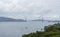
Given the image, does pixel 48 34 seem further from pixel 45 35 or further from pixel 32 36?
pixel 32 36

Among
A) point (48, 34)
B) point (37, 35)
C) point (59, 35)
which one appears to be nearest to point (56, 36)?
point (59, 35)

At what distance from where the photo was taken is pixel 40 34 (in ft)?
65.8

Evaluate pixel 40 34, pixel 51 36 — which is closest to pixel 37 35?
pixel 40 34

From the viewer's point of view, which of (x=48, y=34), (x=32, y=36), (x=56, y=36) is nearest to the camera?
(x=56, y=36)

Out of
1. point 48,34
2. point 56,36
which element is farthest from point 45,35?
point 56,36

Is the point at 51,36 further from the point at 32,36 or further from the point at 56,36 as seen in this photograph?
the point at 32,36

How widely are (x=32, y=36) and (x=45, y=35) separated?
202 cm

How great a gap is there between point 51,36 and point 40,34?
1598 mm

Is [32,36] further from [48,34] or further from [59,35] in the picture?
[59,35]

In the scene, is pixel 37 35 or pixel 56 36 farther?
pixel 37 35

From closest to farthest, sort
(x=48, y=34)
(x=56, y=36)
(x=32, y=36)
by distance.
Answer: (x=56, y=36) → (x=48, y=34) → (x=32, y=36)

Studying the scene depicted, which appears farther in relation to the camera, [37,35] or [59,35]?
[37,35]

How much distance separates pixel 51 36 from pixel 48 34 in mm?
600

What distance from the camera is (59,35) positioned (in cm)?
1792
